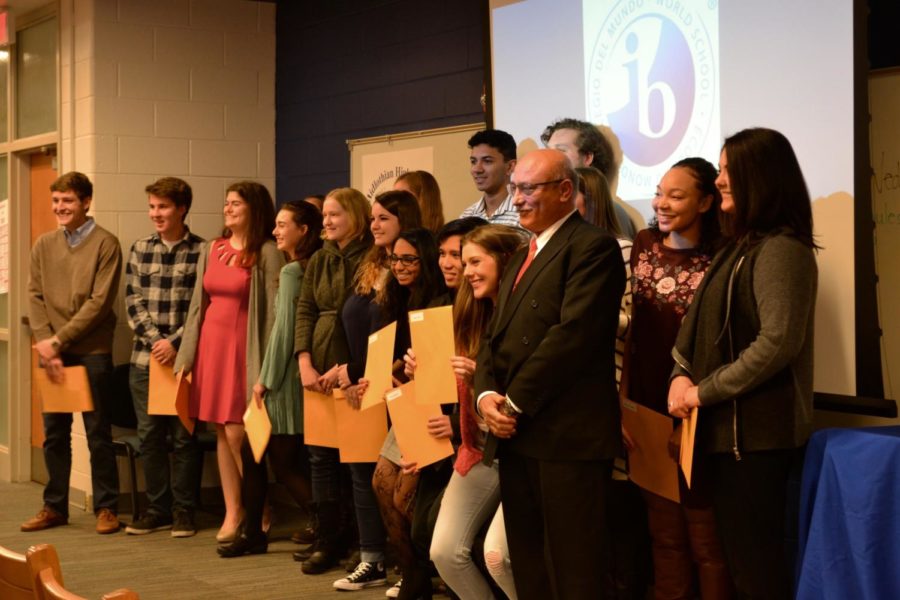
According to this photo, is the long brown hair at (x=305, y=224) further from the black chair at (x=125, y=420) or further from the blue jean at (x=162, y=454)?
the black chair at (x=125, y=420)

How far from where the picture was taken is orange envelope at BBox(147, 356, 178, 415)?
5.30 m

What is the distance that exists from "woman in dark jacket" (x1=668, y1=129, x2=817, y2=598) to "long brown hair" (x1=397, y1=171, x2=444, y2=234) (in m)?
1.76

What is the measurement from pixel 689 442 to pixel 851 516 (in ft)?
1.40

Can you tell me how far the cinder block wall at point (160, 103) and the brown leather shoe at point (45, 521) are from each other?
Result: 40cm

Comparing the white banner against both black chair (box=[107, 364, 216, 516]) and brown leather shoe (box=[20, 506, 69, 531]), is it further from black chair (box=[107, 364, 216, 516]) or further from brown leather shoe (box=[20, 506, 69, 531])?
brown leather shoe (box=[20, 506, 69, 531])

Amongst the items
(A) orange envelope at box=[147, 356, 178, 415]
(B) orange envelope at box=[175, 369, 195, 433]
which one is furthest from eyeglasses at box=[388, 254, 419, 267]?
(A) orange envelope at box=[147, 356, 178, 415]

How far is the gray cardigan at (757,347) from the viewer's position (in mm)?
2844

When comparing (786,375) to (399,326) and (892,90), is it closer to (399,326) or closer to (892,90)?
(892,90)

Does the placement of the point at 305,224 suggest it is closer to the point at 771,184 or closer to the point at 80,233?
the point at 80,233

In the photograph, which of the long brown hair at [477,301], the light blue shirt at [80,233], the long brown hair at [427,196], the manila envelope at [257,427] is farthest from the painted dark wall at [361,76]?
the long brown hair at [477,301]

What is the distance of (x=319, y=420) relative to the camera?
4.50 meters

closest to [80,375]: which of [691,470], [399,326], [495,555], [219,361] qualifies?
[219,361]

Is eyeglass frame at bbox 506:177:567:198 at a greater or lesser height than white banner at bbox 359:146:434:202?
lesser

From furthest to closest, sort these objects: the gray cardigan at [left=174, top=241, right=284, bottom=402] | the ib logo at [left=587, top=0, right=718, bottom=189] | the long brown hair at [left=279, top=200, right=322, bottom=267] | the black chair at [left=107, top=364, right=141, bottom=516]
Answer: the black chair at [left=107, top=364, right=141, bottom=516]
the gray cardigan at [left=174, top=241, right=284, bottom=402]
the long brown hair at [left=279, top=200, right=322, bottom=267]
the ib logo at [left=587, top=0, right=718, bottom=189]
